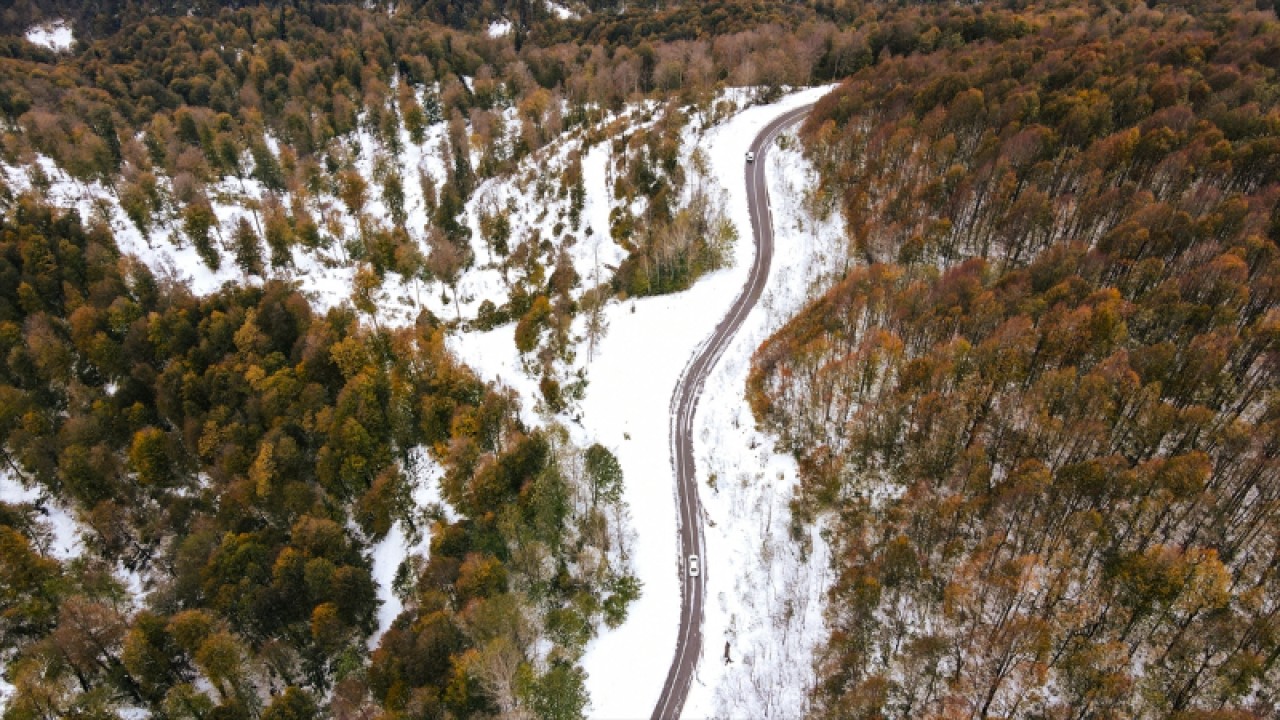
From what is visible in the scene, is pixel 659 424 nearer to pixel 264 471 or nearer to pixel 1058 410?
pixel 1058 410

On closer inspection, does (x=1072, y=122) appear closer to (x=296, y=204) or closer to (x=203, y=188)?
(x=296, y=204)

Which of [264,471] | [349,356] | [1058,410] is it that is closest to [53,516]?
[264,471]

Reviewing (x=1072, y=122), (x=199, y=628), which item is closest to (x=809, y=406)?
(x=1072, y=122)

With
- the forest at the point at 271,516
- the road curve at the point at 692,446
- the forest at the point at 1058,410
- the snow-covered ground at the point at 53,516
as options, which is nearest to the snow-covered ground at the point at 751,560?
the road curve at the point at 692,446

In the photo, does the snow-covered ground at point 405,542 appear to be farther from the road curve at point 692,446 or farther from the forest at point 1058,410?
the forest at point 1058,410

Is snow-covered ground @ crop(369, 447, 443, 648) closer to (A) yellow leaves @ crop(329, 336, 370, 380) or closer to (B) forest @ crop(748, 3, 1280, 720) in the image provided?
(A) yellow leaves @ crop(329, 336, 370, 380)
